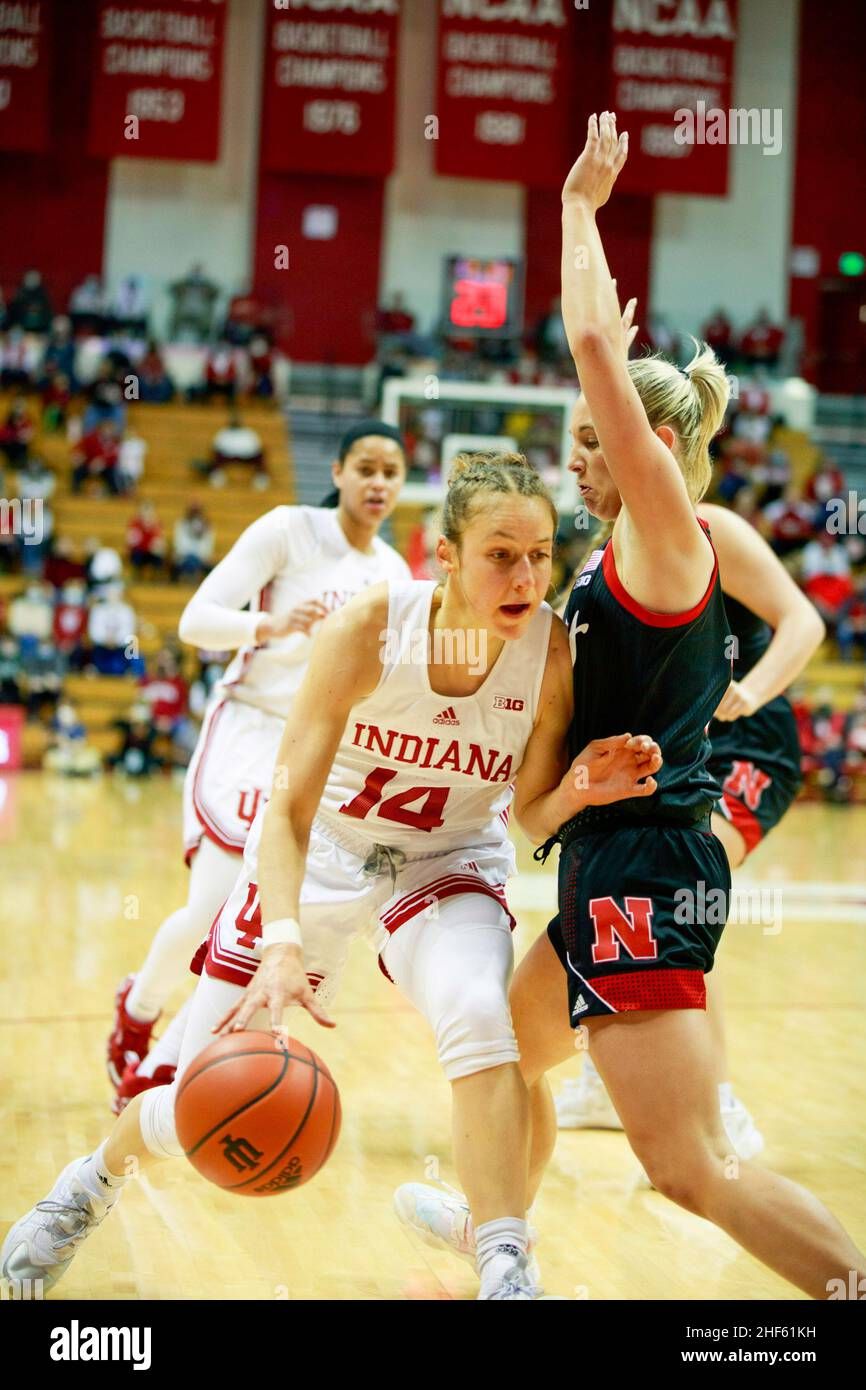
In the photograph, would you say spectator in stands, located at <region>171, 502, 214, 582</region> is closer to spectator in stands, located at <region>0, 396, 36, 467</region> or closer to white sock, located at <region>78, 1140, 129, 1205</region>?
spectator in stands, located at <region>0, 396, 36, 467</region>

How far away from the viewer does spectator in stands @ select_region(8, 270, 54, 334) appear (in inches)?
829

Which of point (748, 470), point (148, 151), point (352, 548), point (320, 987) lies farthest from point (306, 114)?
point (320, 987)

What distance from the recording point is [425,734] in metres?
3.21

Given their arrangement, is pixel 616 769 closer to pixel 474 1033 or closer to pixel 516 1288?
pixel 474 1033

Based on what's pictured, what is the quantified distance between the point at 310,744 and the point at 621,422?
882 mm

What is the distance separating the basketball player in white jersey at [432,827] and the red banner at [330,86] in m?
20.2

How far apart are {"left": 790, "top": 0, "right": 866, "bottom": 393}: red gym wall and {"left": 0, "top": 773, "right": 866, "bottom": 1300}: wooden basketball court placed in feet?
55.9

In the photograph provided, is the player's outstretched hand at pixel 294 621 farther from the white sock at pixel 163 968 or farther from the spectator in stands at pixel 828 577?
the spectator in stands at pixel 828 577

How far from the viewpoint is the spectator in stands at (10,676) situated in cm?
1639

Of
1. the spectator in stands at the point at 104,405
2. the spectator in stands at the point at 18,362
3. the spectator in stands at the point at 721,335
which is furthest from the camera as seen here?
the spectator in stands at the point at 721,335

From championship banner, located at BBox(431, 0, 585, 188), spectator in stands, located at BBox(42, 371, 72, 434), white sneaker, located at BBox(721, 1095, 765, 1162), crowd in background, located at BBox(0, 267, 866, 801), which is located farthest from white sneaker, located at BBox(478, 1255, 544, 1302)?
championship banner, located at BBox(431, 0, 585, 188)

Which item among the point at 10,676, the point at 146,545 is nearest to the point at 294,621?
the point at 10,676

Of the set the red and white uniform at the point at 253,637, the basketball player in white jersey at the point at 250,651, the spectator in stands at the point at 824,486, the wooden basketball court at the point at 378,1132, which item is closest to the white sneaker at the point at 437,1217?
the wooden basketball court at the point at 378,1132

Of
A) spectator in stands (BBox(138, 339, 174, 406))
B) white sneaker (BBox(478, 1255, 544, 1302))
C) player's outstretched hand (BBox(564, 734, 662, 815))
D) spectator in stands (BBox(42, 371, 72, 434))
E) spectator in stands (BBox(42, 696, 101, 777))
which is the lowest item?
spectator in stands (BBox(42, 696, 101, 777))
